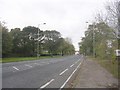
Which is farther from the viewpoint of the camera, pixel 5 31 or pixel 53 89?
pixel 5 31

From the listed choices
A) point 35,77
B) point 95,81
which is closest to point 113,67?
point 35,77

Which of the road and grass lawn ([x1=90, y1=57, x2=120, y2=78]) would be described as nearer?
the road

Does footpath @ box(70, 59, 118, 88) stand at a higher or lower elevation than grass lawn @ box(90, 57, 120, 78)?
lower

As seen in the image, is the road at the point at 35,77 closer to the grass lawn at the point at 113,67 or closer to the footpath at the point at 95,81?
the footpath at the point at 95,81

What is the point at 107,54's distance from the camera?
1918 inches

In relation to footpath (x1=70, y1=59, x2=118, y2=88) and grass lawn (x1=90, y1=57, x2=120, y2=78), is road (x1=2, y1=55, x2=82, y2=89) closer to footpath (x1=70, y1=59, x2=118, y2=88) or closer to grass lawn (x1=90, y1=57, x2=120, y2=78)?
footpath (x1=70, y1=59, x2=118, y2=88)

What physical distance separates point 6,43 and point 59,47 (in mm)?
83343

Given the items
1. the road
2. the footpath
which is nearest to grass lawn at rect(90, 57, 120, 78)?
the footpath

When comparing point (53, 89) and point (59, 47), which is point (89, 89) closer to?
point (53, 89)

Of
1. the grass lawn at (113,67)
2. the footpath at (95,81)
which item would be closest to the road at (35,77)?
the footpath at (95,81)

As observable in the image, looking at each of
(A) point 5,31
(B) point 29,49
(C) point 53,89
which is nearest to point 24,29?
(B) point 29,49

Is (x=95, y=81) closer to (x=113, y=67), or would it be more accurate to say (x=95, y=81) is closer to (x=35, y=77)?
(x=35, y=77)

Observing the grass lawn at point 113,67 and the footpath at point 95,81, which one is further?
the grass lawn at point 113,67

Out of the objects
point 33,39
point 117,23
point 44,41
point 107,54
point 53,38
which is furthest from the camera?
point 53,38
